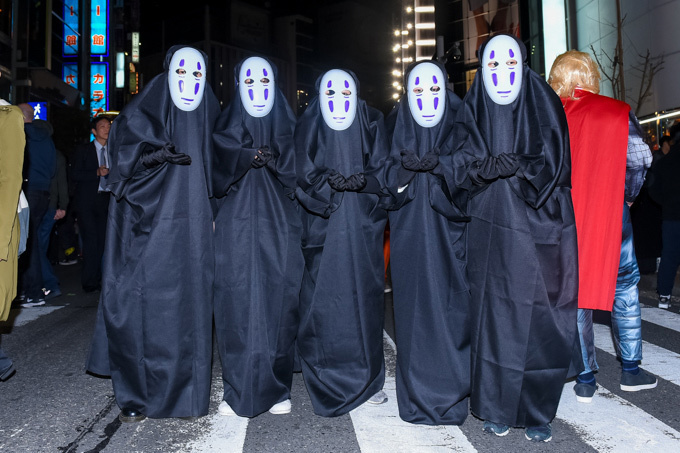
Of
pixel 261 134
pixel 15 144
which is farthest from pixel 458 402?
pixel 15 144

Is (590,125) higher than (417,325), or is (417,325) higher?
(590,125)

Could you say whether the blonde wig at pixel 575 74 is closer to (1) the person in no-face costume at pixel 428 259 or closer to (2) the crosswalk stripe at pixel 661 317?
(1) the person in no-face costume at pixel 428 259

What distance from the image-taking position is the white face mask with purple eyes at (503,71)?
3348 millimetres

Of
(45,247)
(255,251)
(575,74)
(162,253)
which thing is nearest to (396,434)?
(255,251)

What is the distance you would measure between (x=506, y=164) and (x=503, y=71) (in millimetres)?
528

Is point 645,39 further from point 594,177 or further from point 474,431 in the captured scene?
point 474,431

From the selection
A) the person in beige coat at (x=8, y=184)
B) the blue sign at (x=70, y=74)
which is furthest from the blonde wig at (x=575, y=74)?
the blue sign at (x=70, y=74)

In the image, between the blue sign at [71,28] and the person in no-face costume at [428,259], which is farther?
the blue sign at [71,28]

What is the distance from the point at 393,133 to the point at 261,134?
82cm

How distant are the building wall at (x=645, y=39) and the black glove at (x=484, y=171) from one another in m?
12.1

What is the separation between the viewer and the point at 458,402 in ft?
11.7

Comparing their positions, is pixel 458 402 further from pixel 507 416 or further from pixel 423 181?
pixel 423 181

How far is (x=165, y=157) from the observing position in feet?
11.6

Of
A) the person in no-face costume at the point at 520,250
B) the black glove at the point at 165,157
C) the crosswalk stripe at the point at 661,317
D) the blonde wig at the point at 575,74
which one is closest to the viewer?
the person in no-face costume at the point at 520,250
